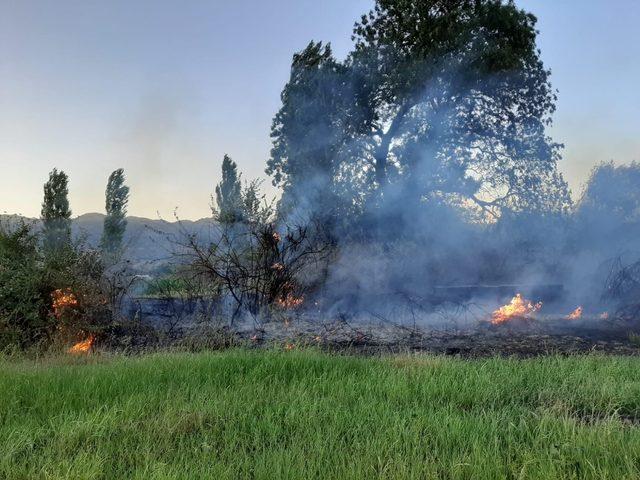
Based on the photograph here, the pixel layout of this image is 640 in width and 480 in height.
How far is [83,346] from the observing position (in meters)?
8.27

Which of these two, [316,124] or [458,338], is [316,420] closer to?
[458,338]

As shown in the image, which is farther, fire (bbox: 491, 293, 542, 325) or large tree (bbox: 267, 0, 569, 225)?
large tree (bbox: 267, 0, 569, 225)

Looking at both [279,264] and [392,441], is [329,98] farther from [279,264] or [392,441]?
[392,441]

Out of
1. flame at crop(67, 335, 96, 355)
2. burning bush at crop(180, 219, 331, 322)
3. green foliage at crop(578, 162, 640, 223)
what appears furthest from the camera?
green foliage at crop(578, 162, 640, 223)

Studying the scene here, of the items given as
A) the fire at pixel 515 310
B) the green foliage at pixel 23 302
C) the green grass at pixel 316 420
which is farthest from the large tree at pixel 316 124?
the green grass at pixel 316 420

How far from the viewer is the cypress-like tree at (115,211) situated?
34.0 meters

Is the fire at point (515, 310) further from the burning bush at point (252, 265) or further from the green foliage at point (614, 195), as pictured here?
the green foliage at point (614, 195)

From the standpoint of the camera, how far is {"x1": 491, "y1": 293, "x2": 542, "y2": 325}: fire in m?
10.5

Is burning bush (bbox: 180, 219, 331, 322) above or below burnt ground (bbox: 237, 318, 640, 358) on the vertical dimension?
above

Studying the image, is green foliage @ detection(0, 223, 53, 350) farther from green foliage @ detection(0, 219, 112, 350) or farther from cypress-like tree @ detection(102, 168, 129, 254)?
cypress-like tree @ detection(102, 168, 129, 254)

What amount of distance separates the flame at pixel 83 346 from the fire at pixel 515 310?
7436 millimetres

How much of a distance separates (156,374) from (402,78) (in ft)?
41.3

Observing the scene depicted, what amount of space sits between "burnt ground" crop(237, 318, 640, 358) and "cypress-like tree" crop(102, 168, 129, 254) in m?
26.7

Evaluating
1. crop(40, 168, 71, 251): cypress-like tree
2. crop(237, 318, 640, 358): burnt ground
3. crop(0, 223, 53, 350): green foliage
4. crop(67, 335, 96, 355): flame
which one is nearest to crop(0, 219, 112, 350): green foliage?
crop(0, 223, 53, 350): green foliage
